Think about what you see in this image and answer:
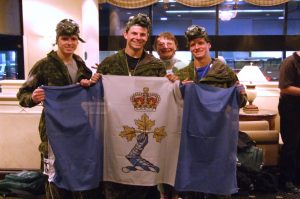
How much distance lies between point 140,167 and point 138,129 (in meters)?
0.24

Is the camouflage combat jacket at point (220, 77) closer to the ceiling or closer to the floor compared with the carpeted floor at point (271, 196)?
closer to the ceiling

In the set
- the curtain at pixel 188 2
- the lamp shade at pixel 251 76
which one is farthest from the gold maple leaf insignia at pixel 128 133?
the curtain at pixel 188 2

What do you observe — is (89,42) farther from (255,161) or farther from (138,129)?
(138,129)

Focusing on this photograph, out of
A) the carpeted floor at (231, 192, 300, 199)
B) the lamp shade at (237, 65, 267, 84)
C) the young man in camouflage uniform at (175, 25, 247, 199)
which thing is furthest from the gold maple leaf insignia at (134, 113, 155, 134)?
the lamp shade at (237, 65, 267, 84)

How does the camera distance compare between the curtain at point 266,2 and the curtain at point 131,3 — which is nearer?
the curtain at point 266,2

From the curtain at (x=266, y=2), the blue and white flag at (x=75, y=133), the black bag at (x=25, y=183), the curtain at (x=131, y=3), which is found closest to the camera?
the blue and white flag at (x=75, y=133)

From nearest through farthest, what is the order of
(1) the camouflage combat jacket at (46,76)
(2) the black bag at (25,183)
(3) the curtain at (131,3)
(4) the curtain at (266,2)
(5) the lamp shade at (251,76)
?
1. (1) the camouflage combat jacket at (46,76)
2. (2) the black bag at (25,183)
3. (5) the lamp shade at (251,76)
4. (4) the curtain at (266,2)
5. (3) the curtain at (131,3)

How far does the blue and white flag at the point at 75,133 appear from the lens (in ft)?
6.68

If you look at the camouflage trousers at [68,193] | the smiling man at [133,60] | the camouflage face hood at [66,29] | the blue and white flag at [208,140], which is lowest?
the camouflage trousers at [68,193]

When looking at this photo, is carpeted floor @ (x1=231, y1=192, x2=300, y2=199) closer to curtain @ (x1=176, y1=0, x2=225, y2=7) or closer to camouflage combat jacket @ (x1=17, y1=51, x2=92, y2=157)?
camouflage combat jacket @ (x1=17, y1=51, x2=92, y2=157)

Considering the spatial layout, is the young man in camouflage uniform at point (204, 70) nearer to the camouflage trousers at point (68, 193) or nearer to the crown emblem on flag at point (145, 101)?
the crown emblem on flag at point (145, 101)

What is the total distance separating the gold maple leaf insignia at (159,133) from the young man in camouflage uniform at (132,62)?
13.5 inches

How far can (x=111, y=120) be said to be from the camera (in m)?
2.11

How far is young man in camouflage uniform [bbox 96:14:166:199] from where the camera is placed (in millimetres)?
2057
